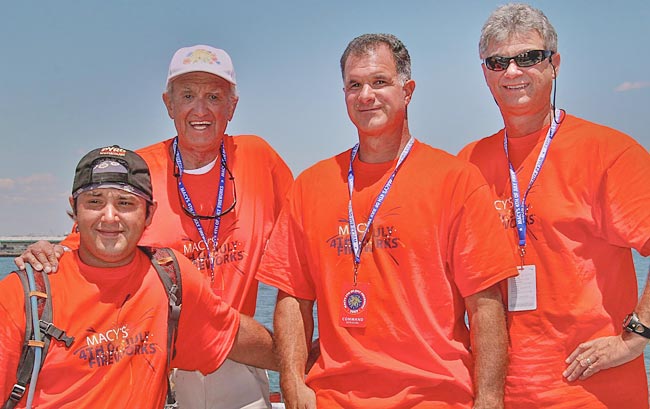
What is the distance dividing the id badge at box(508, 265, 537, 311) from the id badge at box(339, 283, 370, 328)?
716 mm

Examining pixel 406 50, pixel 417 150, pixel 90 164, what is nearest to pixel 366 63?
pixel 406 50

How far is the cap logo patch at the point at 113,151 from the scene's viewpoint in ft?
9.88

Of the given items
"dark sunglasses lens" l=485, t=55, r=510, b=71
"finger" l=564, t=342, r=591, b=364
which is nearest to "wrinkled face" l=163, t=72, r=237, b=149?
"dark sunglasses lens" l=485, t=55, r=510, b=71

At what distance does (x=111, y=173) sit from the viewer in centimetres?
295

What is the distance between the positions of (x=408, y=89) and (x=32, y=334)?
2.11 metres

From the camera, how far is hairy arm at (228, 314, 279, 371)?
11.4 ft

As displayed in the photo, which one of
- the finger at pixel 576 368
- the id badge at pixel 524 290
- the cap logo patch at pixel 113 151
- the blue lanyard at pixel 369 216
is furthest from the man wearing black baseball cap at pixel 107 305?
the finger at pixel 576 368

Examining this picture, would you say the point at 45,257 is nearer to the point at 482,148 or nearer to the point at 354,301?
the point at 354,301

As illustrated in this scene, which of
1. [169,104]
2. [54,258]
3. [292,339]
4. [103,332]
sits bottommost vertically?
[292,339]

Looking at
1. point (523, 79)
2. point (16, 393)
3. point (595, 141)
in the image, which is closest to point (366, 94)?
point (523, 79)

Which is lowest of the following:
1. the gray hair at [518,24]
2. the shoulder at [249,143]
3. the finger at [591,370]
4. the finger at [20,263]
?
the finger at [591,370]

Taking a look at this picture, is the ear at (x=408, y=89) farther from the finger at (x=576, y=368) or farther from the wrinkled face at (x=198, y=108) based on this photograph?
the finger at (x=576, y=368)

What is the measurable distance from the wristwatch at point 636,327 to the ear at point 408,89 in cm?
149

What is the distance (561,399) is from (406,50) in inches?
73.6
